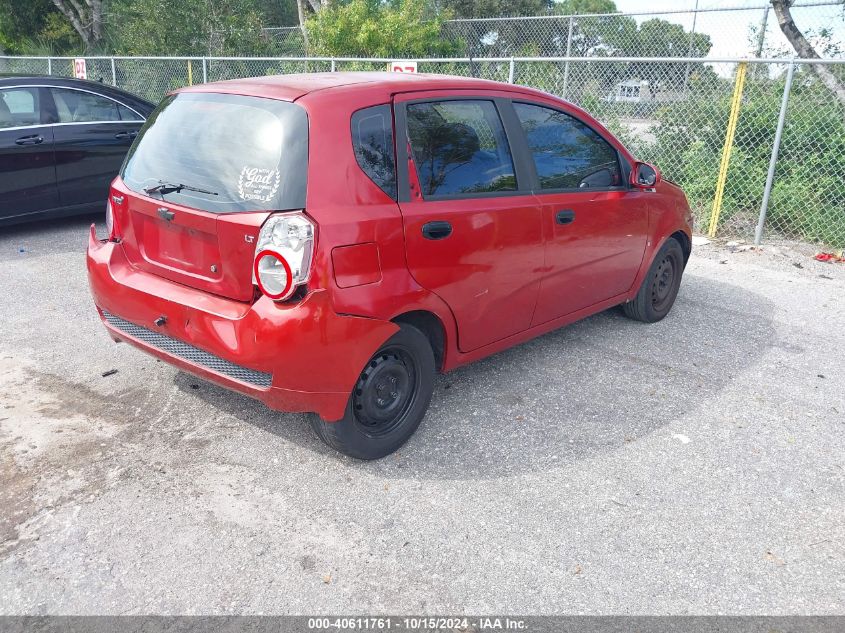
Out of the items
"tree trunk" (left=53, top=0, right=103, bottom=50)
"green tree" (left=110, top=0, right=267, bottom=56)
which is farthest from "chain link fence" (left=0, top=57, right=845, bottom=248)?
"tree trunk" (left=53, top=0, right=103, bottom=50)

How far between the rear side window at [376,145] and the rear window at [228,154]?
274 millimetres

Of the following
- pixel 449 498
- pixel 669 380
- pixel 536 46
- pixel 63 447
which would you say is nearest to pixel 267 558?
pixel 449 498

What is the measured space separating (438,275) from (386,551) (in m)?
1.35

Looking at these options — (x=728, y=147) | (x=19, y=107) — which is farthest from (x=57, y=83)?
(x=728, y=147)

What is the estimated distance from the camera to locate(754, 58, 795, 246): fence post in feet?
24.9

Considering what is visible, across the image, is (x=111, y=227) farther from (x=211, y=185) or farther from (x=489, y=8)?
(x=489, y=8)

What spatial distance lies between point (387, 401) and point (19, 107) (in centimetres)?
605

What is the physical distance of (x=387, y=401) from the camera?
3.66 m

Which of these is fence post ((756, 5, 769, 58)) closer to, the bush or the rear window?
the bush

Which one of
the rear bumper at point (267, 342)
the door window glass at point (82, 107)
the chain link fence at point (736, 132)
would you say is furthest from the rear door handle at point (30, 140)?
the chain link fence at point (736, 132)

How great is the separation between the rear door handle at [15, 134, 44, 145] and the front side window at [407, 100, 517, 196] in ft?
18.0

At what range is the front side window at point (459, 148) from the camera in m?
3.65

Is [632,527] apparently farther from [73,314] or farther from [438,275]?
[73,314]

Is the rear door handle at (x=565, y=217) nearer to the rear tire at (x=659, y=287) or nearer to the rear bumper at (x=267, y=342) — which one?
the rear tire at (x=659, y=287)
